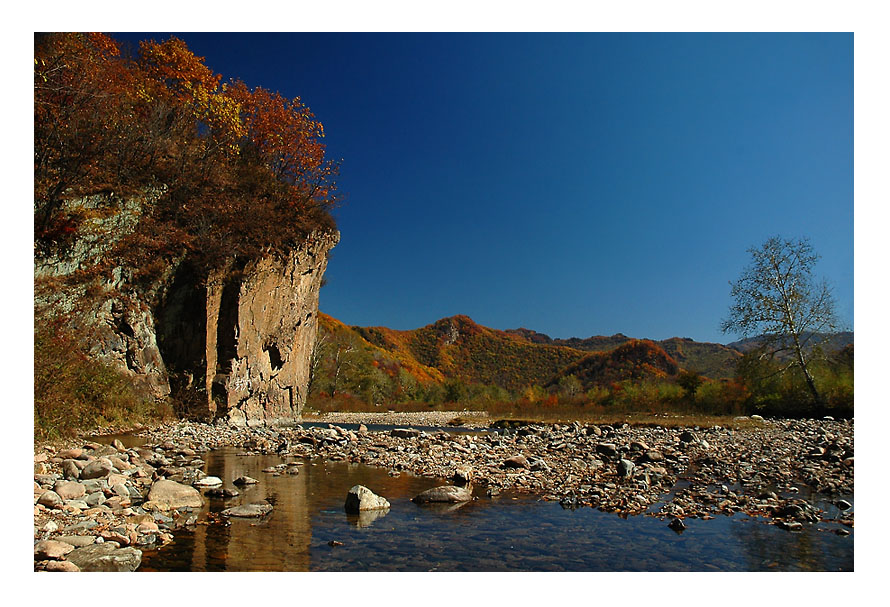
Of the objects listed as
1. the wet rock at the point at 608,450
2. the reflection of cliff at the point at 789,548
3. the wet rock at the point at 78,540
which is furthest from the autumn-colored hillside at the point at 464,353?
the wet rock at the point at 78,540

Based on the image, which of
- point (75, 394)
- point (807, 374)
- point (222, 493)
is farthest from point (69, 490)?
point (807, 374)

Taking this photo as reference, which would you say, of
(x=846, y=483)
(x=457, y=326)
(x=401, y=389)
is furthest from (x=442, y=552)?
(x=457, y=326)

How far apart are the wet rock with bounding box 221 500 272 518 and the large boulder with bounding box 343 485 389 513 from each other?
998 mm

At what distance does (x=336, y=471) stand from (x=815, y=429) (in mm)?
15991

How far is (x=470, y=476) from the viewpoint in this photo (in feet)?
29.6

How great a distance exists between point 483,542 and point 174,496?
388 cm

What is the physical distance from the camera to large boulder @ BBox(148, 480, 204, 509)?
20.2 ft

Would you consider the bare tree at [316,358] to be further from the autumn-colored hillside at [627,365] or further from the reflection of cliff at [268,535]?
the autumn-colored hillside at [627,365]

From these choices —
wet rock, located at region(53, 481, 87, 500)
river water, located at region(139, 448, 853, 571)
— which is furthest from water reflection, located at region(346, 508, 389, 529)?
wet rock, located at region(53, 481, 87, 500)

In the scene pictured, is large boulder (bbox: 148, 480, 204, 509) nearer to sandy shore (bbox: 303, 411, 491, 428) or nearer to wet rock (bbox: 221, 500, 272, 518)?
wet rock (bbox: 221, 500, 272, 518)

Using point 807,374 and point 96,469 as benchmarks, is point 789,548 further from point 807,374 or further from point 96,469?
point 807,374

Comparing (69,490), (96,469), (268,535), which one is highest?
(69,490)

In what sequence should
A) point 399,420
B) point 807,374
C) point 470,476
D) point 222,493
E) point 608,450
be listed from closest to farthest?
point 222,493, point 470,476, point 608,450, point 807,374, point 399,420
